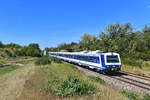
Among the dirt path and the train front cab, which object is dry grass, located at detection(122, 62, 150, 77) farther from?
the dirt path

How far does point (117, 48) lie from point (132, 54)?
3.01 m

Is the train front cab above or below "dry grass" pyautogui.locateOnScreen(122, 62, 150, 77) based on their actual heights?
above

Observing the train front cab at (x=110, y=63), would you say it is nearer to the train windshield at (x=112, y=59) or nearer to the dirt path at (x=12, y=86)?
the train windshield at (x=112, y=59)

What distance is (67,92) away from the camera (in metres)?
5.73

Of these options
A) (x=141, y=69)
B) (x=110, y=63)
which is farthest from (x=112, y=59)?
(x=141, y=69)

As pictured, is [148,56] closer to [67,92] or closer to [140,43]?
[140,43]

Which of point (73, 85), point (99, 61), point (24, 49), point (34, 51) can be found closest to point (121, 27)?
point (99, 61)

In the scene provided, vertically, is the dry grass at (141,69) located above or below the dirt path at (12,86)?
above

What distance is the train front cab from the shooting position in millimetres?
13148

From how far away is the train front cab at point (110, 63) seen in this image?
13148 mm

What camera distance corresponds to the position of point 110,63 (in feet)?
43.4

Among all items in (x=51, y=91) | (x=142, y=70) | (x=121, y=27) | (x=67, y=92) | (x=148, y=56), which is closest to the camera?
(x=67, y=92)

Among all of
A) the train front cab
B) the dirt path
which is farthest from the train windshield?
the dirt path

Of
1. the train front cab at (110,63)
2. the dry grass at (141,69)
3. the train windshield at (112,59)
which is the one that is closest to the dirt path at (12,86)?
the train front cab at (110,63)
